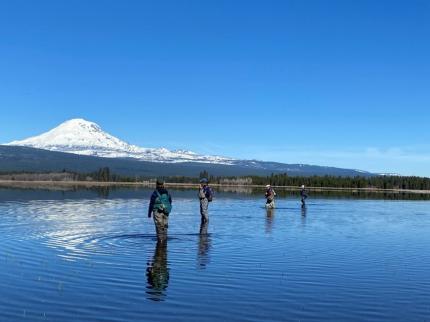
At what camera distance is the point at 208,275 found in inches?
719

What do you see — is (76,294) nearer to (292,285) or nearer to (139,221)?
(292,285)

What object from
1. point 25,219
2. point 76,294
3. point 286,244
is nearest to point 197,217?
point 25,219

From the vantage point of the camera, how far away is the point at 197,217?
4181 centimetres

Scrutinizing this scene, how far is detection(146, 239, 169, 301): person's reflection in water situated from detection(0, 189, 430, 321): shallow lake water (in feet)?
0.09

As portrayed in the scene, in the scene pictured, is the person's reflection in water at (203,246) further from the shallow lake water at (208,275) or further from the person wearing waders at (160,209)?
the person wearing waders at (160,209)

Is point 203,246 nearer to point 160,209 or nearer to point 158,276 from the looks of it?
point 160,209

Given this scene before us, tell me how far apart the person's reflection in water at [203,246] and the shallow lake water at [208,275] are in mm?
69

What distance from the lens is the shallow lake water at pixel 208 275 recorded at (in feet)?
45.8

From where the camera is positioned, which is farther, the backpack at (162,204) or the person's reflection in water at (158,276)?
the backpack at (162,204)

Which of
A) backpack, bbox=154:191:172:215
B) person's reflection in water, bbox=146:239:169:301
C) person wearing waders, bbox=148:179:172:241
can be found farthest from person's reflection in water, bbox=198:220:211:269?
backpack, bbox=154:191:172:215

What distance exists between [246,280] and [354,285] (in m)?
2.95

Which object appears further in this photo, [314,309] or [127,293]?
[127,293]

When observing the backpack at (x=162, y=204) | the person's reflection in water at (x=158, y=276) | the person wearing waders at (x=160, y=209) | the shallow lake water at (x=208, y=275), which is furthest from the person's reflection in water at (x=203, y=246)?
the backpack at (x=162, y=204)

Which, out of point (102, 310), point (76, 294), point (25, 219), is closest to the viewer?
point (102, 310)
